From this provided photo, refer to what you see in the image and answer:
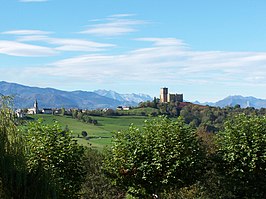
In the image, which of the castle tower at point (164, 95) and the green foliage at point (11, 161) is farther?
the castle tower at point (164, 95)

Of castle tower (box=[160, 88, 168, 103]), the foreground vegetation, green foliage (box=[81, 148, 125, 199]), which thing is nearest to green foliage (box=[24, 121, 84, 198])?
the foreground vegetation

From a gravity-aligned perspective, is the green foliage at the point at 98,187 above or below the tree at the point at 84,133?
below

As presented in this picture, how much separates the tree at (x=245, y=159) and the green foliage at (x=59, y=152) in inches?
241

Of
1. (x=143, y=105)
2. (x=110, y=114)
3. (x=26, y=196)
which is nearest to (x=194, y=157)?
(x=26, y=196)

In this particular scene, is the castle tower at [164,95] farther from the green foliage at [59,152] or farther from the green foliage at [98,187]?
the green foliage at [59,152]

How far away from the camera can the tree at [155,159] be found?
59.2 ft

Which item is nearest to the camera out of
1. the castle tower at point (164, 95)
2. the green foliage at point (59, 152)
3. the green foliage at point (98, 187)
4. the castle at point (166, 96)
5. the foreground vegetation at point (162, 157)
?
the green foliage at point (59, 152)

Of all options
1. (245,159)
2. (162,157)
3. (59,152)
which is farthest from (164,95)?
(59,152)

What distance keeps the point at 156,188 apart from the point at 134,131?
2.60 m

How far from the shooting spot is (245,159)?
1838 cm

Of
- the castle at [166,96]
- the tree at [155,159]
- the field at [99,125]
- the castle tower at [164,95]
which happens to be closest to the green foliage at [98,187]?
the tree at [155,159]

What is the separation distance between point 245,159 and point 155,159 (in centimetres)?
370

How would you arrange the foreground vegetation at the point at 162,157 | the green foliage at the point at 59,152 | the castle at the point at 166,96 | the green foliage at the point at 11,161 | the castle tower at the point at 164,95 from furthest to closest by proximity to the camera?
the castle tower at the point at 164,95
the castle at the point at 166,96
the foreground vegetation at the point at 162,157
the green foliage at the point at 59,152
the green foliage at the point at 11,161

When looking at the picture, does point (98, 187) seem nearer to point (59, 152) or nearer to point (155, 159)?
point (155, 159)
